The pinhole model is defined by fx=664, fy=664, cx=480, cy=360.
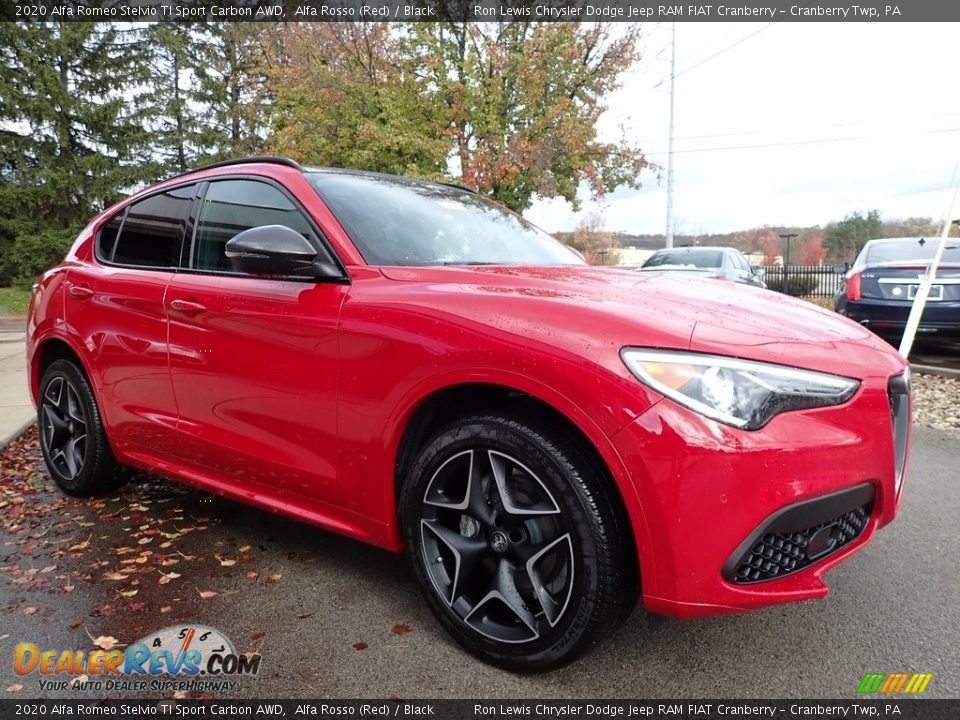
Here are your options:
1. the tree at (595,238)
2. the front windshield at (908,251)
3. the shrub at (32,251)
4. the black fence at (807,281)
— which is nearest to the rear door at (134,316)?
the front windshield at (908,251)

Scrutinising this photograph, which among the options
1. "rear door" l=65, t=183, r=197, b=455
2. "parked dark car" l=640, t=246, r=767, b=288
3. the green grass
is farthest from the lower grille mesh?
the green grass

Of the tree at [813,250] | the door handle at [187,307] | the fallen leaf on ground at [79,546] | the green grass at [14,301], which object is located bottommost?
the tree at [813,250]

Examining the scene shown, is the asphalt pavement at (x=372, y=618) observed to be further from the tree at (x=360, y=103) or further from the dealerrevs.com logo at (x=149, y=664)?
the tree at (x=360, y=103)

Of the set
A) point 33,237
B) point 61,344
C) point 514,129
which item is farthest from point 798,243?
point 61,344

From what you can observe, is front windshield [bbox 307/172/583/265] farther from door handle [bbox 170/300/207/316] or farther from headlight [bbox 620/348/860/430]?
headlight [bbox 620/348/860/430]

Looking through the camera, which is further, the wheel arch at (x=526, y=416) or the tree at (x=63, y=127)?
the tree at (x=63, y=127)

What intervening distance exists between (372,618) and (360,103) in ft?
41.2

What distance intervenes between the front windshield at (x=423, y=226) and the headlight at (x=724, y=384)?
3.70ft

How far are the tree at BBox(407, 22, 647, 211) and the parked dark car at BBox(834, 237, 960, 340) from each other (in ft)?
22.5

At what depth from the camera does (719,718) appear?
188 cm

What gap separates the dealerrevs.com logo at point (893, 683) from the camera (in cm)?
200

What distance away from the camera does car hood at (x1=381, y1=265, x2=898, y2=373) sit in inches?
71.5

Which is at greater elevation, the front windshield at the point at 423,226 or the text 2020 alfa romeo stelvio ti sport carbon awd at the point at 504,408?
the front windshield at the point at 423,226

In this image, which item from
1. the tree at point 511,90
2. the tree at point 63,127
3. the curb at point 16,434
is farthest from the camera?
the tree at point 63,127
